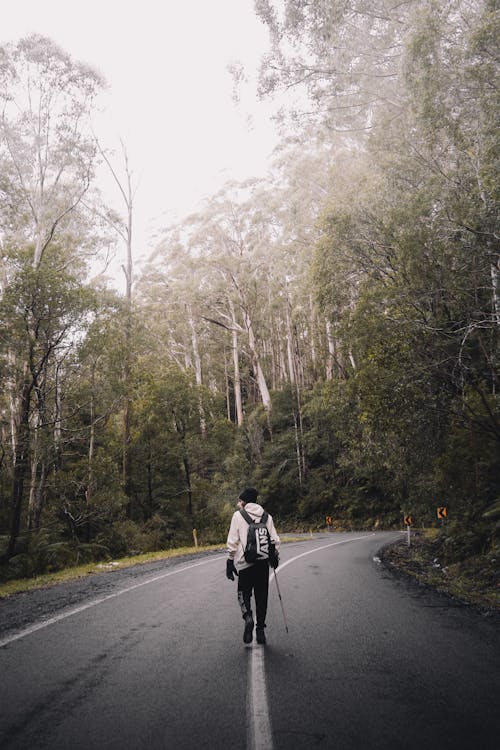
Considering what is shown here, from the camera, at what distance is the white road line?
3093 millimetres

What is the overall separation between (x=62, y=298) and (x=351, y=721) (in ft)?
45.5

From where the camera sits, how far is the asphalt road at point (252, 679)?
3195mm

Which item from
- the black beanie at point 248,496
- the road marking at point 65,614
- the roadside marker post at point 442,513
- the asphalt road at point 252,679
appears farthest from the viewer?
the roadside marker post at point 442,513

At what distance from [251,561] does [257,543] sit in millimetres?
190

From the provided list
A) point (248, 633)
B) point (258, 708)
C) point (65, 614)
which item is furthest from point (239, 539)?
point (65, 614)

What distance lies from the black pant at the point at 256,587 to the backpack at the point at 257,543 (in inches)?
5.2

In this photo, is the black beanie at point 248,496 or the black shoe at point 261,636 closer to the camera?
the black shoe at point 261,636

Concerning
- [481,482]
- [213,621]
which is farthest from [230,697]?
[481,482]

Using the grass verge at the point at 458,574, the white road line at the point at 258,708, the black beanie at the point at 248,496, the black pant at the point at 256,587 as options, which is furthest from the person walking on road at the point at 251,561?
the grass verge at the point at 458,574

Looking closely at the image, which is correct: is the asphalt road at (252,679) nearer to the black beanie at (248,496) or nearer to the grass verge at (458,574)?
the grass verge at (458,574)

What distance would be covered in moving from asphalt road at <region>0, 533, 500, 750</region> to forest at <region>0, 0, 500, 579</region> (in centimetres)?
558

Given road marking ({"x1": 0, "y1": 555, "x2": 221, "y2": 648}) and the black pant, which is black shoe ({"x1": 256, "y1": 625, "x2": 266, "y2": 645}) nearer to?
the black pant

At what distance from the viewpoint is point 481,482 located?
12883mm

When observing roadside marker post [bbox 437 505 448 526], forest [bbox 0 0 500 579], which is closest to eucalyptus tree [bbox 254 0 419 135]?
forest [bbox 0 0 500 579]
